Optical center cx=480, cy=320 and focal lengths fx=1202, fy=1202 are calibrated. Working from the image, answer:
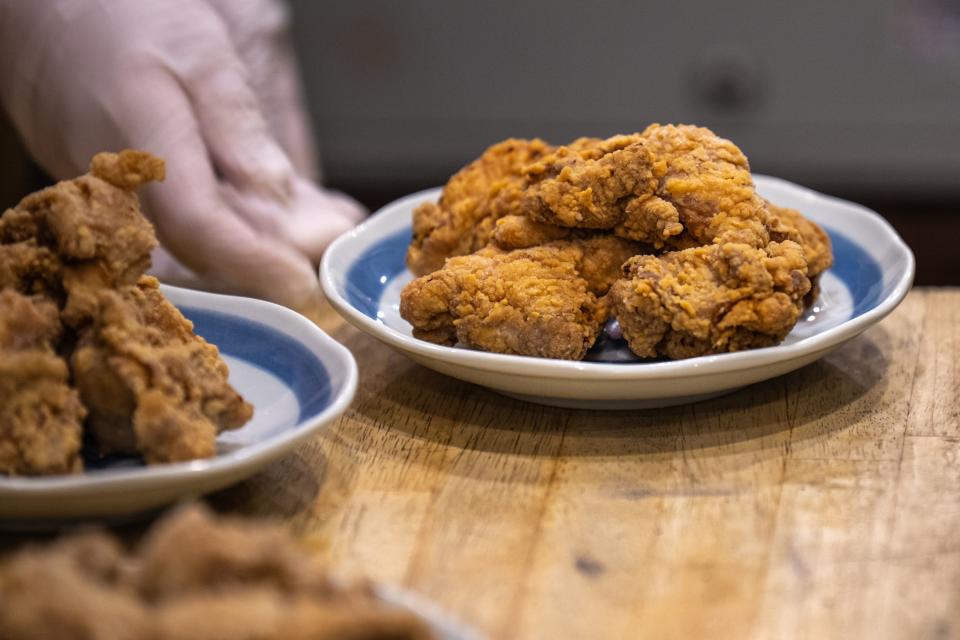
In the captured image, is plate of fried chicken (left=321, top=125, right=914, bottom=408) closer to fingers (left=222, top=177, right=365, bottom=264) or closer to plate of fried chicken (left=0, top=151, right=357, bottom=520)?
plate of fried chicken (left=0, top=151, right=357, bottom=520)

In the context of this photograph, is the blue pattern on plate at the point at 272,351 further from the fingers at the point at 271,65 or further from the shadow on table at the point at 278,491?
the fingers at the point at 271,65

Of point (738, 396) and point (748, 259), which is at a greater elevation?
point (748, 259)

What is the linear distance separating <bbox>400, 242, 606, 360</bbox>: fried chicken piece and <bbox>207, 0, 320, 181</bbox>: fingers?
3.21 feet

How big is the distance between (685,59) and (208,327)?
2333mm

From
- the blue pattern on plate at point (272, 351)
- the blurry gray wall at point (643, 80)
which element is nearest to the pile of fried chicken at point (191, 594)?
the blue pattern on plate at point (272, 351)

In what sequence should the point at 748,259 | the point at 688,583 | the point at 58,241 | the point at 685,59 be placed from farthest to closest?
the point at 685,59 → the point at 748,259 → the point at 58,241 → the point at 688,583

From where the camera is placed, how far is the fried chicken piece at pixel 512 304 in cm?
146

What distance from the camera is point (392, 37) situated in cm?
365

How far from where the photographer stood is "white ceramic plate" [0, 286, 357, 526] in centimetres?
111

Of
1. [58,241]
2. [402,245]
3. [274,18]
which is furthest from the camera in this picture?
[274,18]

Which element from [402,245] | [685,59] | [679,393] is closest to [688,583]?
[679,393]

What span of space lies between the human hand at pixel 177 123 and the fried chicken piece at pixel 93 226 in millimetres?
581

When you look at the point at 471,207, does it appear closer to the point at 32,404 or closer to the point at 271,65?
the point at 32,404

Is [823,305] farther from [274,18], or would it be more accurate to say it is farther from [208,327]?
[274,18]
